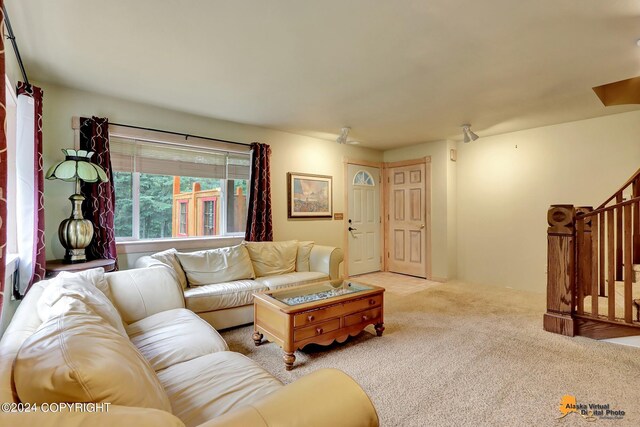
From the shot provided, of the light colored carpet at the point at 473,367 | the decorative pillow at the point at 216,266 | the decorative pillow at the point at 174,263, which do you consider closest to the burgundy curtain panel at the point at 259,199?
the decorative pillow at the point at 216,266

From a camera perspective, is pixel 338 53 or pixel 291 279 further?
pixel 291 279

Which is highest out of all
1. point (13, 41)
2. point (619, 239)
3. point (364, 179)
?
point (13, 41)

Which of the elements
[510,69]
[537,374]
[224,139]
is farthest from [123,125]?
[537,374]

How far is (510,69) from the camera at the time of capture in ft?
8.36

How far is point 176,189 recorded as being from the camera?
371 cm

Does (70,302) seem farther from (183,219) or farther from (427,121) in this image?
(427,121)

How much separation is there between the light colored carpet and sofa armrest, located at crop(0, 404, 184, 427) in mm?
1396

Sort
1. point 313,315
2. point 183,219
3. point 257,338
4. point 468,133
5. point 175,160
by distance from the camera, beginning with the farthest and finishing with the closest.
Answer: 1. point 468,133
2. point 183,219
3. point 175,160
4. point 257,338
5. point 313,315

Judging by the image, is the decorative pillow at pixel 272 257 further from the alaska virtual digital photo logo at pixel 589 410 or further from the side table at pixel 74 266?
the alaska virtual digital photo logo at pixel 589 410

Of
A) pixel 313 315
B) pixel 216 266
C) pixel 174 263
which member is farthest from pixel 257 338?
pixel 174 263

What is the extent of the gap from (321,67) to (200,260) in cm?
219

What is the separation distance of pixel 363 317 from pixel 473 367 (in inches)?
35.1

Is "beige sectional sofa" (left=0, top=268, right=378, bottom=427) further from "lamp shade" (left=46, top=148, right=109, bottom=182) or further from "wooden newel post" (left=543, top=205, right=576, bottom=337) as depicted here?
"wooden newel post" (left=543, top=205, right=576, bottom=337)

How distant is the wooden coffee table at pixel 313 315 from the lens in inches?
90.9
